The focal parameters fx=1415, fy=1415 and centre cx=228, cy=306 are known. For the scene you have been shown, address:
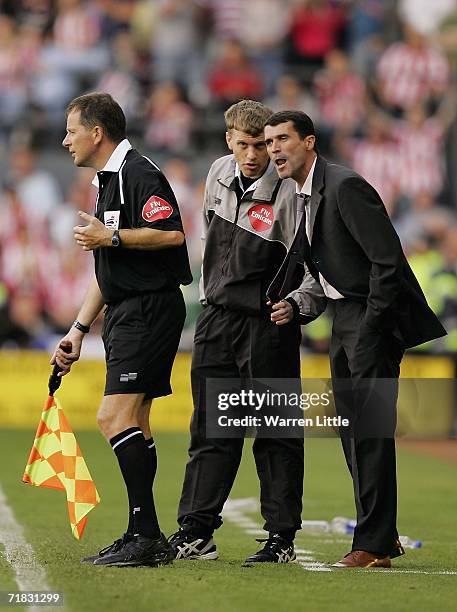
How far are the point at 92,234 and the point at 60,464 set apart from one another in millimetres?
1212

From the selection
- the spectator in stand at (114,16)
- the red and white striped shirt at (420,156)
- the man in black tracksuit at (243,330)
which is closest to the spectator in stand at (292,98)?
the red and white striped shirt at (420,156)

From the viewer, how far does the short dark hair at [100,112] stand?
20.9 ft

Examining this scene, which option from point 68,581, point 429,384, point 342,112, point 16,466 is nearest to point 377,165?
point 342,112

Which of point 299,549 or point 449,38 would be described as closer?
point 299,549

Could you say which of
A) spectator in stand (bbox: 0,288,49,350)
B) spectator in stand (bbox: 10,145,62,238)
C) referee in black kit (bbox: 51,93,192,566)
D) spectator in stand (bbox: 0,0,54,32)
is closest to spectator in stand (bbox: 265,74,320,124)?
spectator in stand (bbox: 10,145,62,238)

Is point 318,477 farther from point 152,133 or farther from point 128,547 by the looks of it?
point 152,133

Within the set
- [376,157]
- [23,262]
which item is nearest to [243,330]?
[23,262]

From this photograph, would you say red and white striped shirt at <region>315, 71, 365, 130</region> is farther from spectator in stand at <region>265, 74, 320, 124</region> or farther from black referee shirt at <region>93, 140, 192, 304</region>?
black referee shirt at <region>93, 140, 192, 304</region>

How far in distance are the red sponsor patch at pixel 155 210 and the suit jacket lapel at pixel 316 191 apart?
0.71m

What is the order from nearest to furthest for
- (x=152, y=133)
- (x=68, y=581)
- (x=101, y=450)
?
1. (x=68, y=581)
2. (x=101, y=450)
3. (x=152, y=133)

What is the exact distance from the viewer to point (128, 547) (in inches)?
245

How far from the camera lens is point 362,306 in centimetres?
659

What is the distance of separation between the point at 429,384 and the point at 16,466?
6.67 meters

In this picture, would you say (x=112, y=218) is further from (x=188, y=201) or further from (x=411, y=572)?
(x=188, y=201)
